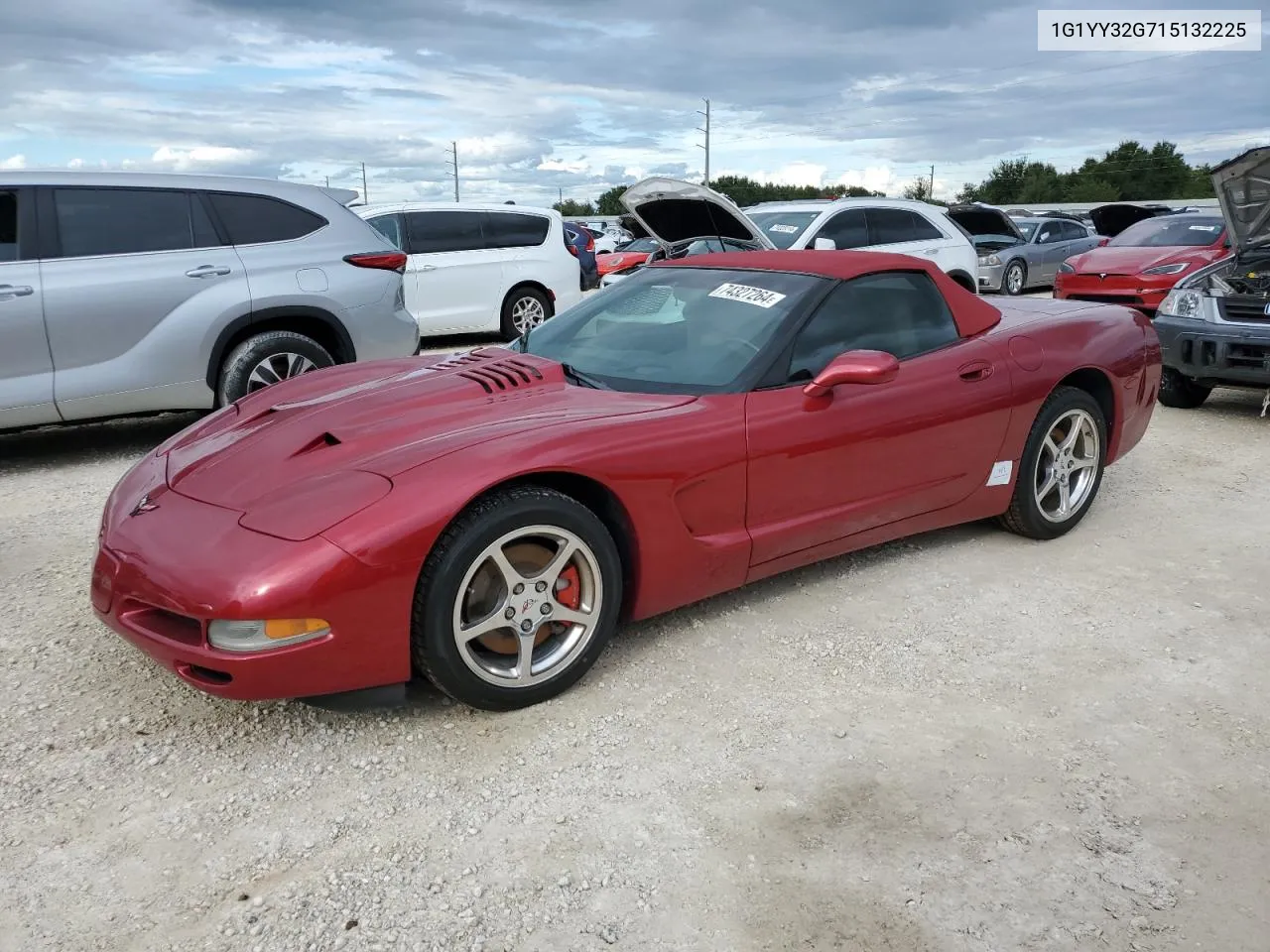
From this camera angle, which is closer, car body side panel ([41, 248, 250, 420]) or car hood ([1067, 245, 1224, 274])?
car body side panel ([41, 248, 250, 420])

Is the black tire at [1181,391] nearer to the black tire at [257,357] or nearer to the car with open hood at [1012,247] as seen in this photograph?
the black tire at [257,357]

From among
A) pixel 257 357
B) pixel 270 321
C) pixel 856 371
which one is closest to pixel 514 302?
pixel 270 321

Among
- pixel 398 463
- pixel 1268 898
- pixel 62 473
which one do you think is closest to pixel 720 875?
pixel 1268 898

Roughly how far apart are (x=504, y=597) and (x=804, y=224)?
7199 millimetres

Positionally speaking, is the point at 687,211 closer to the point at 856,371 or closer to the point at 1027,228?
the point at 856,371

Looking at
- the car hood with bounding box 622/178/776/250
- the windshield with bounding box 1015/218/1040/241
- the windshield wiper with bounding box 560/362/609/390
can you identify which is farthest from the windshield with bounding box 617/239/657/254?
the windshield wiper with bounding box 560/362/609/390

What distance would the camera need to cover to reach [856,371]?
11.0ft

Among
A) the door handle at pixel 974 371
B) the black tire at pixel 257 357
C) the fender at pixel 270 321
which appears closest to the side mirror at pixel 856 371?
the door handle at pixel 974 371

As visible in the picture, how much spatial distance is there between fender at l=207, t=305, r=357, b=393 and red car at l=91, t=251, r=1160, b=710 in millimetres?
2284

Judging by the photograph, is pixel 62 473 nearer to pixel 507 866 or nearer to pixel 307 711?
pixel 307 711

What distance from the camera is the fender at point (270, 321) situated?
5.99 metres

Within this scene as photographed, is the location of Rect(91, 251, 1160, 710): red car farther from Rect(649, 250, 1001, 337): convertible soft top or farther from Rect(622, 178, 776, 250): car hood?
Rect(622, 178, 776, 250): car hood

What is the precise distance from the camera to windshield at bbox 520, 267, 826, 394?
3.53 m

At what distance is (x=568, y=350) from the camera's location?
12.7 ft
